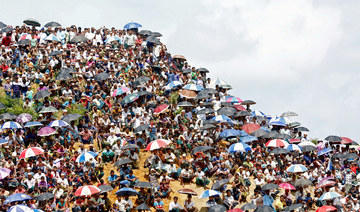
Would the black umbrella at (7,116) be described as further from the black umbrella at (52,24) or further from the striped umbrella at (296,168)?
the black umbrella at (52,24)

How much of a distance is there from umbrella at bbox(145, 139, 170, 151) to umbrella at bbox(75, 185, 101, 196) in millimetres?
4349

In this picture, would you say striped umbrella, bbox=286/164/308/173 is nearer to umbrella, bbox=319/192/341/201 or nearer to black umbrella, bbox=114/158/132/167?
umbrella, bbox=319/192/341/201

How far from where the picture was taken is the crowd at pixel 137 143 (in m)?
23.8

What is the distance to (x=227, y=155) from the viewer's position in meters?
28.5

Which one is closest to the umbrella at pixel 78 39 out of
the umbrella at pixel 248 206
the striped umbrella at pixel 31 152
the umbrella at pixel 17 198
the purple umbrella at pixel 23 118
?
the purple umbrella at pixel 23 118

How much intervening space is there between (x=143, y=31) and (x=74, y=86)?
13.0 meters

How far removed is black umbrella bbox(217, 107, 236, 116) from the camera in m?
32.6

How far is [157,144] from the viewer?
85.7 ft

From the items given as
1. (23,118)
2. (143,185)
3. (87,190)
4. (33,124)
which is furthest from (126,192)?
(23,118)

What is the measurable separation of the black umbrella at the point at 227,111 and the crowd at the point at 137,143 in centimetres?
6

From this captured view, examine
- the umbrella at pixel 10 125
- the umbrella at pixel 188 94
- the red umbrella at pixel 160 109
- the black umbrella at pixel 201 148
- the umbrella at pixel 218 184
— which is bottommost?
the umbrella at pixel 218 184

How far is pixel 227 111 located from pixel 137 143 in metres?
7.05

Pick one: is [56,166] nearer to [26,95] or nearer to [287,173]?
[26,95]

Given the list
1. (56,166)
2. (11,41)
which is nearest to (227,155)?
(56,166)
